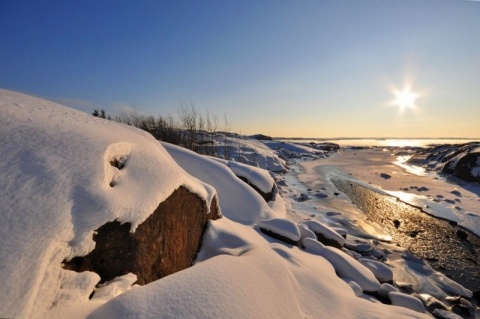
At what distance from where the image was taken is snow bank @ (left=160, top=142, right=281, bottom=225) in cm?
389

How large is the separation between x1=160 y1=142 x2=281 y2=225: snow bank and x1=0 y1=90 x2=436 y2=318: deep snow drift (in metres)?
1.58

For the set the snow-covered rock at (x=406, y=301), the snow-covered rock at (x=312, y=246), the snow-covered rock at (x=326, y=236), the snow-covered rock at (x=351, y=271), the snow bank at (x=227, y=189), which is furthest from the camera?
the snow-covered rock at (x=326, y=236)

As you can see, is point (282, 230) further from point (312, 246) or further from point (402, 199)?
point (402, 199)

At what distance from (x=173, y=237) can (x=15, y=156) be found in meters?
1.17

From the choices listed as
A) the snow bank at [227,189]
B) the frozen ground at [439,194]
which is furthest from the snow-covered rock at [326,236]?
the frozen ground at [439,194]

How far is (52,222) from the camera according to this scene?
3.51 feet

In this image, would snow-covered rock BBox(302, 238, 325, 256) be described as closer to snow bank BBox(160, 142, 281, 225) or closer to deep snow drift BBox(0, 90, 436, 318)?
snow bank BBox(160, 142, 281, 225)

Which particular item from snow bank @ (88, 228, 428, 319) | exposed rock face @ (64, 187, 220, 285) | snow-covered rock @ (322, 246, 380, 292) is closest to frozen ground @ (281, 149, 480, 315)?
snow-covered rock @ (322, 246, 380, 292)

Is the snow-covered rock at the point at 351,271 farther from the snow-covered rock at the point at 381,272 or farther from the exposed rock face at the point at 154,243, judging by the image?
the exposed rock face at the point at 154,243

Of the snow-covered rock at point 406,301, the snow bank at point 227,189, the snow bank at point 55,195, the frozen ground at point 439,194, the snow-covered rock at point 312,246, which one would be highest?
the snow bank at point 55,195

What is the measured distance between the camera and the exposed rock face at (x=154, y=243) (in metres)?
1.37

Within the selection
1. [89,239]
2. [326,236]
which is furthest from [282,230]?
[89,239]

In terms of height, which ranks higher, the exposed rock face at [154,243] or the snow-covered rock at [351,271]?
the exposed rock face at [154,243]

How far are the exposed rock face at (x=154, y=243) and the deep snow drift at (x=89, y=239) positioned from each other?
80 mm
